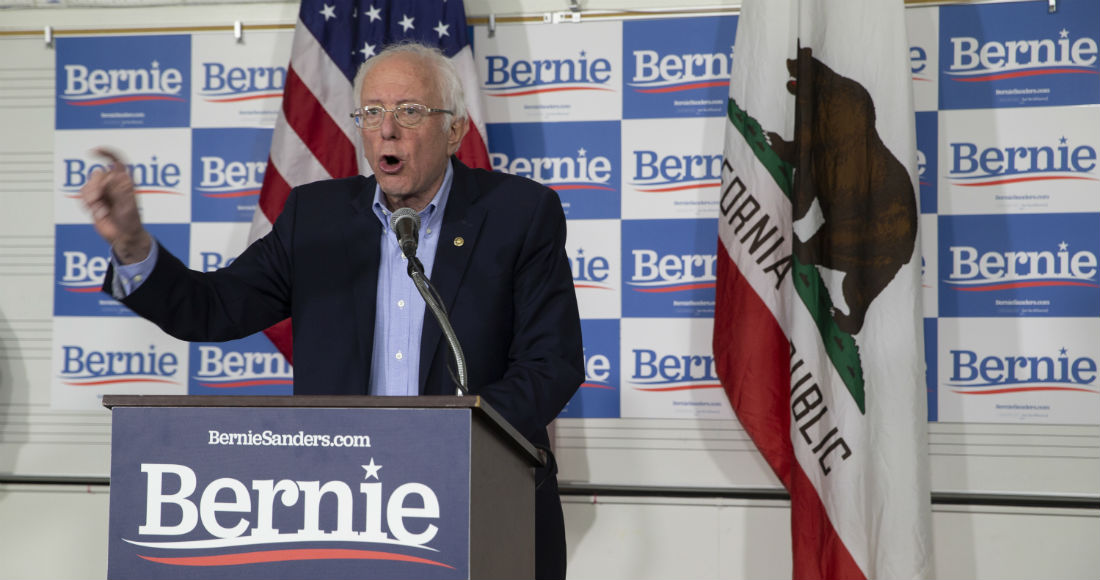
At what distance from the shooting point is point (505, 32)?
351cm

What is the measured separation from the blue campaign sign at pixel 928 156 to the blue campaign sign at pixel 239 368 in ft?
7.03

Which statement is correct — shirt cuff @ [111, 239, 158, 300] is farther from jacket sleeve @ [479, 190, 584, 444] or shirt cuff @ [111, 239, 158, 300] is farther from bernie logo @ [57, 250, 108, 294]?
bernie logo @ [57, 250, 108, 294]

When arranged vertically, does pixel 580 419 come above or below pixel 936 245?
below

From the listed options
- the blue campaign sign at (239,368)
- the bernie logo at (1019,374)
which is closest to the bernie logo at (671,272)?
the bernie logo at (1019,374)

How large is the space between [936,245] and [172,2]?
2679 millimetres

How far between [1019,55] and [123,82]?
9.74ft

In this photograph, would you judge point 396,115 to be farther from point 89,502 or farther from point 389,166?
point 89,502

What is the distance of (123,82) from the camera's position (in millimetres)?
3660

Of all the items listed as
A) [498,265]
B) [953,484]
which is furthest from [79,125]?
[953,484]

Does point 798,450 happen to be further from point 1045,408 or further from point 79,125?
point 79,125

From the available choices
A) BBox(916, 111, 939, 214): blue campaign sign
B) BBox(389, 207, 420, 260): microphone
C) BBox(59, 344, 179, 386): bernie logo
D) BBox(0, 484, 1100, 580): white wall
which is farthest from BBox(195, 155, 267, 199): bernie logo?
BBox(916, 111, 939, 214): blue campaign sign

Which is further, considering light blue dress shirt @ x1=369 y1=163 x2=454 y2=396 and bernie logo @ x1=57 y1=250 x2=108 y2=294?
bernie logo @ x1=57 y1=250 x2=108 y2=294

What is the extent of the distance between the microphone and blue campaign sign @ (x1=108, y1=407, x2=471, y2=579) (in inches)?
13.8

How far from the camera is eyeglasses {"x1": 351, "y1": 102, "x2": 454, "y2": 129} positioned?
6.99 feet
